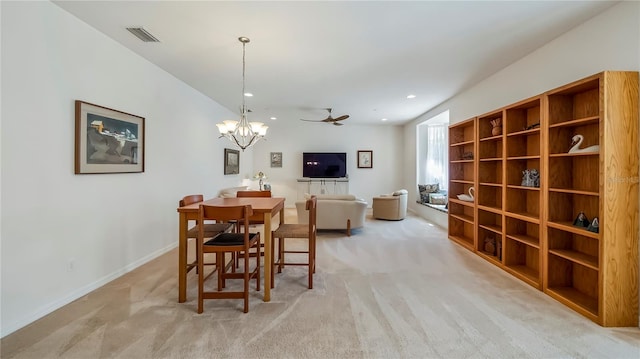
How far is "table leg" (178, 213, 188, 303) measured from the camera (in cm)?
257

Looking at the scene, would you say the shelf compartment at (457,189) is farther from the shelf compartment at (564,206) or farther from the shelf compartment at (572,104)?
the shelf compartment at (572,104)

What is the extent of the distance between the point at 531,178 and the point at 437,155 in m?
4.35

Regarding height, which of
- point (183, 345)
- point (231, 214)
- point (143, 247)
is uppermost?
point (231, 214)

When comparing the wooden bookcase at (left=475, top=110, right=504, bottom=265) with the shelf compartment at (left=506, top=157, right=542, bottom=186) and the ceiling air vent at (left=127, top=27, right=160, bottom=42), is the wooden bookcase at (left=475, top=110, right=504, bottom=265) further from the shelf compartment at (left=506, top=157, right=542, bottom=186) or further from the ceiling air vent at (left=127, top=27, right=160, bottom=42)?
the ceiling air vent at (left=127, top=27, right=160, bottom=42)

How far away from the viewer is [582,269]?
Answer: 8.88 ft

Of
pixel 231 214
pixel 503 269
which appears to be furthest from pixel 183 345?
pixel 503 269

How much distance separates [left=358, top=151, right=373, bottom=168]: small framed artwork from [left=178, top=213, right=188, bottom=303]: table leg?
6733mm

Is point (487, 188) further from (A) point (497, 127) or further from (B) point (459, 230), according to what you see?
(B) point (459, 230)

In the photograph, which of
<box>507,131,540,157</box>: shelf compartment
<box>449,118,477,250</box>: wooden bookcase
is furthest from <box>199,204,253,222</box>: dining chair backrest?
<box>449,118,477,250</box>: wooden bookcase

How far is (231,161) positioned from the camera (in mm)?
6691

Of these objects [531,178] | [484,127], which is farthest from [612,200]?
[484,127]

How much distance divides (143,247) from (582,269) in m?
4.98

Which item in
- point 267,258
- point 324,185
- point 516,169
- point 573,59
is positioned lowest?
point 267,258

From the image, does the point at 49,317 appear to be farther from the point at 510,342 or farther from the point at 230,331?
the point at 510,342
